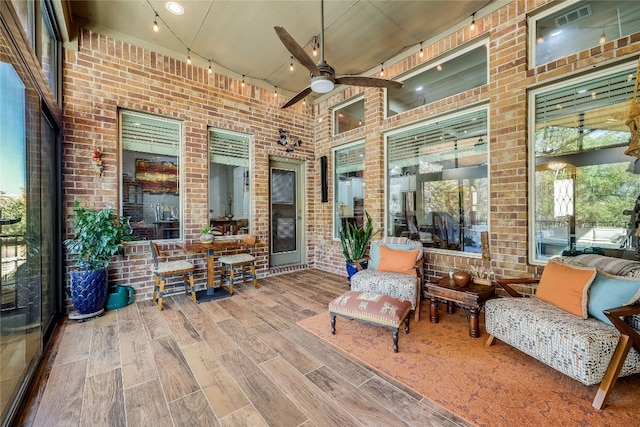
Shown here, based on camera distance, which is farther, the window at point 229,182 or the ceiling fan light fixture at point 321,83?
the window at point 229,182

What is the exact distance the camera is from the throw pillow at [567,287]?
1921mm

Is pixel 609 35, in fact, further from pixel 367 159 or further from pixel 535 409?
pixel 535 409

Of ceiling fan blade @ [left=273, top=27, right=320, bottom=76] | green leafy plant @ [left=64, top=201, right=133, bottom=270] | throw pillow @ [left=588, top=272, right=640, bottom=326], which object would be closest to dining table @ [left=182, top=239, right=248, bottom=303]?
green leafy plant @ [left=64, top=201, right=133, bottom=270]

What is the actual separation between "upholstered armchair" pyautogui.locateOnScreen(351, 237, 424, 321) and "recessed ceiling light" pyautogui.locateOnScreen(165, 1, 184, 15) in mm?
3629

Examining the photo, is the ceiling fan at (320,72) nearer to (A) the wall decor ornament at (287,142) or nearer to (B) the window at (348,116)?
(B) the window at (348,116)

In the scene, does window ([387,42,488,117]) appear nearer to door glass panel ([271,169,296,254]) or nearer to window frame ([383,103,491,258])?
window frame ([383,103,491,258])

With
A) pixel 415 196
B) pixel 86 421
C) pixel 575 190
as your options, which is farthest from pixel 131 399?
pixel 575 190

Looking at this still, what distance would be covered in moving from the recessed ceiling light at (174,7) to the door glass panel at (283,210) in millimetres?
2535

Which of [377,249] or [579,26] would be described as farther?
[377,249]

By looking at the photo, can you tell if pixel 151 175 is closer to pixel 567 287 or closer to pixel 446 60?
pixel 446 60

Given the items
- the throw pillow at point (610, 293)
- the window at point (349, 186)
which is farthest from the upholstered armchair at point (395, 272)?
the throw pillow at point (610, 293)

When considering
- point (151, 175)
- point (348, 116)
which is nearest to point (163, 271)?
point (151, 175)

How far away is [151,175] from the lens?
3.66 m

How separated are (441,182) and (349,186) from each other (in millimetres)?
1707
